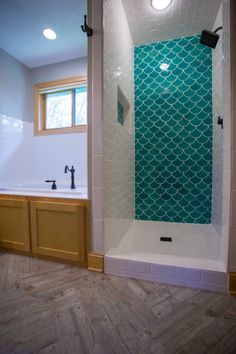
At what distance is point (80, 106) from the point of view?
2.61 metres

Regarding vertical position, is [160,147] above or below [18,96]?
below

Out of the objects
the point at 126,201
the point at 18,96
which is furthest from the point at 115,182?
the point at 18,96

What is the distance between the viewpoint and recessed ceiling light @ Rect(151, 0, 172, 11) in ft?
5.86

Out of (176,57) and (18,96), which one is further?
(18,96)

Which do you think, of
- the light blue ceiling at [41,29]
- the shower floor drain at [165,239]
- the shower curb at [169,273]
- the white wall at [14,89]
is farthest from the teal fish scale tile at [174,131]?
the white wall at [14,89]

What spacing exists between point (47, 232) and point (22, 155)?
4.77ft

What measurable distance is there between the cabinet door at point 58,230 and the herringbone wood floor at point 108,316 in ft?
0.67

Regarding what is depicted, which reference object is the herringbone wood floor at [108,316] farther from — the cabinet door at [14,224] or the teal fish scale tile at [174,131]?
the teal fish scale tile at [174,131]

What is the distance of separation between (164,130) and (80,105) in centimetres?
120

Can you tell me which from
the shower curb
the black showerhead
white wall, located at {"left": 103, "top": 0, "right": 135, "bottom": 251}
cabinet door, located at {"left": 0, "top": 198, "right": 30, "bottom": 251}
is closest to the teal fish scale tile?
white wall, located at {"left": 103, "top": 0, "right": 135, "bottom": 251}

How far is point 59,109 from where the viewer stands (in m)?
2.71

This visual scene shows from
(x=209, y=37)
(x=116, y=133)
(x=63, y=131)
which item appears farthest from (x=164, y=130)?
(x=63, y=131)

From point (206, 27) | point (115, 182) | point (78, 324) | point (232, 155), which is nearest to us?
point (78, 324)

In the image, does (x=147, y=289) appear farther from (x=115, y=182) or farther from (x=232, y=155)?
(x=232, y=155)
